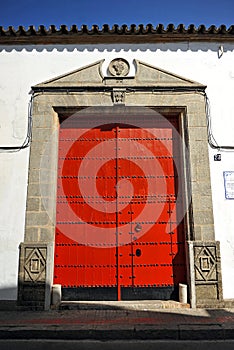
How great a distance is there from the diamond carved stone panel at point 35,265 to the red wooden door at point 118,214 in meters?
0.40

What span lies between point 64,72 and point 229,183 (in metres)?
3.36

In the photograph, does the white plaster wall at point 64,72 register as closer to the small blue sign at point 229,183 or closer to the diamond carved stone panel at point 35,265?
the small blue sign at point 229,183

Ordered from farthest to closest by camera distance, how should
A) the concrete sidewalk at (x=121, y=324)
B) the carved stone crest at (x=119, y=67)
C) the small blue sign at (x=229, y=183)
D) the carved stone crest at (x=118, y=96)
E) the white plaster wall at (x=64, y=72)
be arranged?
1. the carved stone crest at (x=119, y=67)
2. the carved stone crest at (x=118, y=96)
3. the small blue sign at (x=229, y=183)
4. the white plaster wall at (x=64, y=72)
5. the concrete sidewalk at (x=121, y=324)

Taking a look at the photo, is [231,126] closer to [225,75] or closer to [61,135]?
[225,75]

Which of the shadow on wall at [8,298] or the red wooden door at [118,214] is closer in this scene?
the shadow on wall at [8,298]

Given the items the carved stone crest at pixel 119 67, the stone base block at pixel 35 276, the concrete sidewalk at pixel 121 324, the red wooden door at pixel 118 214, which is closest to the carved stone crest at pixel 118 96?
the carved stone crest at pixel 119 67

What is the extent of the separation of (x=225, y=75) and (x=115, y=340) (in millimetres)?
4499

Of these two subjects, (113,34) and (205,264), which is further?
(113,34)

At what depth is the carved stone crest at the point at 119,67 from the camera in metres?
5.59

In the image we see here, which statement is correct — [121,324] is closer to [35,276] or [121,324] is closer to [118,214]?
[35,276]

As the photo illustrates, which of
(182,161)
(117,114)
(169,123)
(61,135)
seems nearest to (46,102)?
(61,135)

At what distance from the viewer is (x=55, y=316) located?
4.36 m

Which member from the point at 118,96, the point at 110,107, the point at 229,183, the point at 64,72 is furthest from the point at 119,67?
the point at 229,183

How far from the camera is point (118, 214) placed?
210 inches
